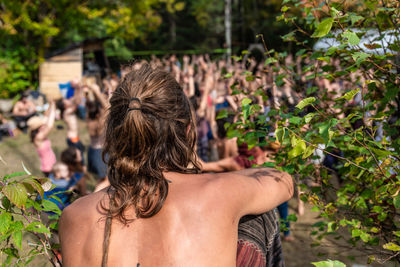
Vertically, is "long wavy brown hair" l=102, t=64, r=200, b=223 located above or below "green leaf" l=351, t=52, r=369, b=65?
below

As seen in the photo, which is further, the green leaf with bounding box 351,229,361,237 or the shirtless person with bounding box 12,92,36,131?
the shirtless person with bounding box 12,92,36,131

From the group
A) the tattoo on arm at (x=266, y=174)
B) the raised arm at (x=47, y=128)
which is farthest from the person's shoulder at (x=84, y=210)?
the raised arm at (x=47, y=128)

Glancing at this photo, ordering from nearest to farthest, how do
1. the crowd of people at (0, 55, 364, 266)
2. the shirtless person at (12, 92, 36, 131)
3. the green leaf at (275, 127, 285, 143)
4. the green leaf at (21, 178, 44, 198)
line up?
the green leaf at (275, 127, 285, 143) → the green leaf at (21, 178, 44, 198) → the crowd of people at (0, 55, 364, 266) → the shirtless person at (12, 92, 36, 131)

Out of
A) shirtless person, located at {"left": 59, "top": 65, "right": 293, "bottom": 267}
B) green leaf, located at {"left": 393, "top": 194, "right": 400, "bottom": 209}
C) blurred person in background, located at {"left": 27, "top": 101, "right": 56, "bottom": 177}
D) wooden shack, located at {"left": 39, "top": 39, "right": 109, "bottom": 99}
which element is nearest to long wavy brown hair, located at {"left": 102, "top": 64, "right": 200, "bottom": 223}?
shirtless person, located at {"left": 59, "top": 65, "right": 293, "bottom": 267}

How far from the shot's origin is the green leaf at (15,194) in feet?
4.59

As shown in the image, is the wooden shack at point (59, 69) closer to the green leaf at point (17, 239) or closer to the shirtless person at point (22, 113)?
the shirtless person at point (22, 113)

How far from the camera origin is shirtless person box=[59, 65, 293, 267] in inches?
55.0

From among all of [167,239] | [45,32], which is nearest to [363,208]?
[167,239]

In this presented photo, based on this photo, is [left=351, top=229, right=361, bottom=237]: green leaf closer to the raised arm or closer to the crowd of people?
the crowd of people

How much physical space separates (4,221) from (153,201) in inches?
23.3

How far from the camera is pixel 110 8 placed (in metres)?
17.8

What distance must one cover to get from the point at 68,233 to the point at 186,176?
520 mm

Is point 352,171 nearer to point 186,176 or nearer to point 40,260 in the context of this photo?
point 186,176

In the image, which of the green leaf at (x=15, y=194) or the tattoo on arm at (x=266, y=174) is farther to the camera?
the tattoo on arm at (x=266, y=174)
